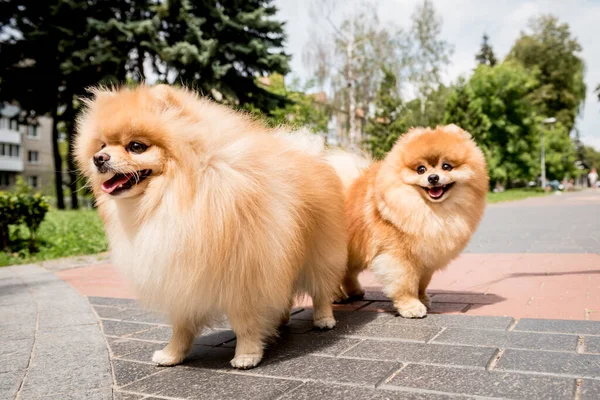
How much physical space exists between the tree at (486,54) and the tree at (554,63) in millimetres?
4874

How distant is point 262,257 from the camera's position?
8.65 ft

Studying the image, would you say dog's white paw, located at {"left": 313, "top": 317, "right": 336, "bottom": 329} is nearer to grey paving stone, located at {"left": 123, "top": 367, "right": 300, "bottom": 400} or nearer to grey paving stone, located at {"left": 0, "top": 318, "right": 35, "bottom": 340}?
grey paving stone, located at {"left": 123, "top": 367, "right": 300, "bottom": 400}

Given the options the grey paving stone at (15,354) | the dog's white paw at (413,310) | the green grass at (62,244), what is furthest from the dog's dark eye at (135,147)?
the green grass at (62,244)

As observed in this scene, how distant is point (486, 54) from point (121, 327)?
5582cm

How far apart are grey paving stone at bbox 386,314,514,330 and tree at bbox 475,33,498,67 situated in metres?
54.3

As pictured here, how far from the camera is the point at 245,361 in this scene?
2.70m

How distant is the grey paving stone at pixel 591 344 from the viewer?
2.66 m

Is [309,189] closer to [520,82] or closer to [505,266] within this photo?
[505,266]

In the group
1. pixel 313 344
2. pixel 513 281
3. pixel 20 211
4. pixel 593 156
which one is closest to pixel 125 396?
pixel 313 344

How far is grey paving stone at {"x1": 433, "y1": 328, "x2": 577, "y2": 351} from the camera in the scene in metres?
2.78

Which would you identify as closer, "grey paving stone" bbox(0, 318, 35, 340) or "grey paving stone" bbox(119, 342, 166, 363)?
"grey paving stone" bbox(119, 342, 166, 363)

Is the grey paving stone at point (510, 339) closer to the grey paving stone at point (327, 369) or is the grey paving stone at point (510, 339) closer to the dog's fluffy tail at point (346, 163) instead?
the grey paving stone at point (327, 369)

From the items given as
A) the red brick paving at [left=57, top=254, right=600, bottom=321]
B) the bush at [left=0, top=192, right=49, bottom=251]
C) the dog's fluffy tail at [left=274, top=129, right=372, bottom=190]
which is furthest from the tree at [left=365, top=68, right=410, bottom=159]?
the dog's fluffy tail at [left=274, top=129, right=372, bottom=190]

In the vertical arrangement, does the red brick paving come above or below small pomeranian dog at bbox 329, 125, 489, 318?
below
